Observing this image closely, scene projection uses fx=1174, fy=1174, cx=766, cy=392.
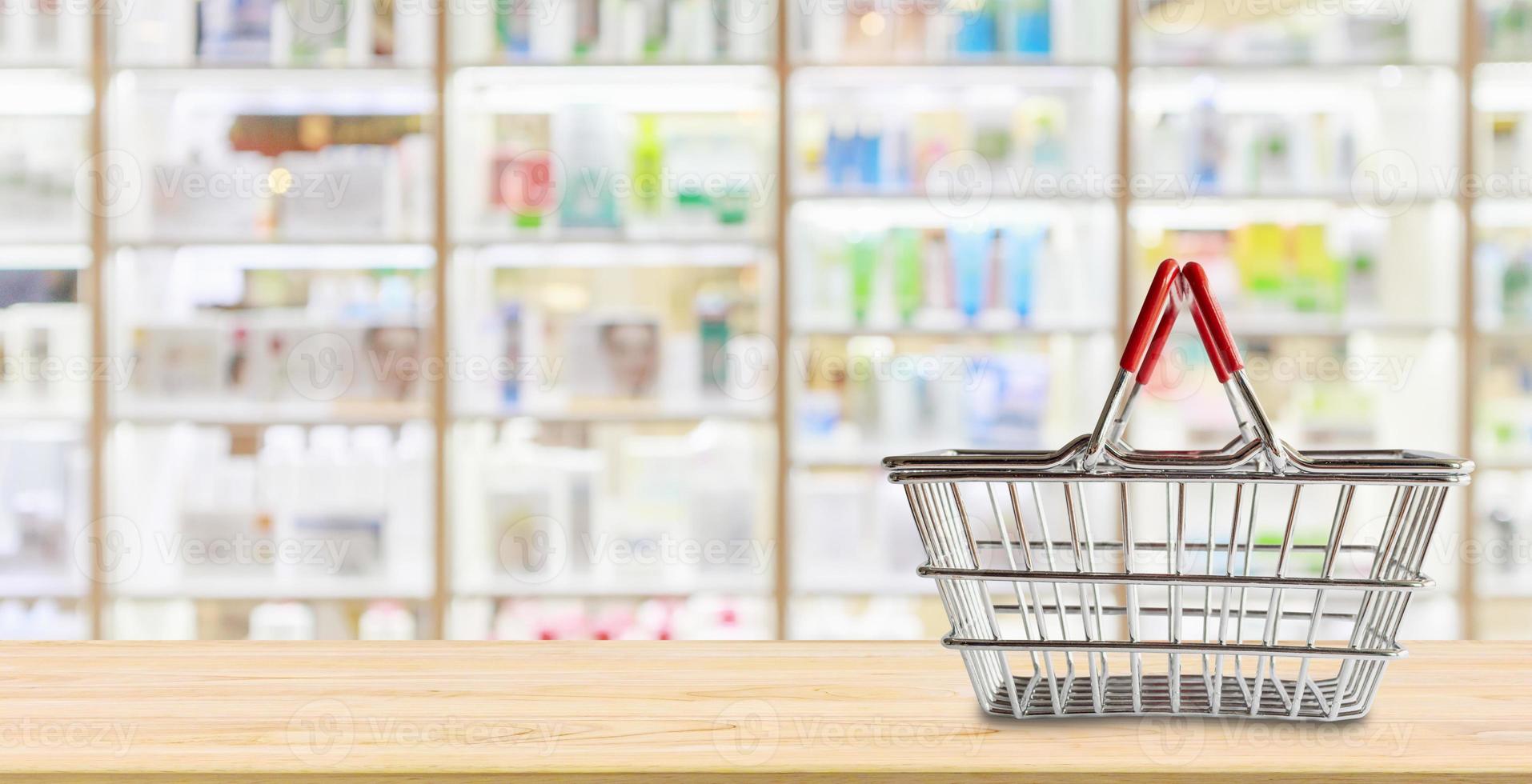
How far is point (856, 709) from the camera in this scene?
72cm

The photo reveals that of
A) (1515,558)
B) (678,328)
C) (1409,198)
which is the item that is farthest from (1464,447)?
(678,328)

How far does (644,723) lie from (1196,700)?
33cm

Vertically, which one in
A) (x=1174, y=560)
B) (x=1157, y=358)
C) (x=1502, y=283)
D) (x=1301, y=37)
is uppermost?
(x=1301, y=37)

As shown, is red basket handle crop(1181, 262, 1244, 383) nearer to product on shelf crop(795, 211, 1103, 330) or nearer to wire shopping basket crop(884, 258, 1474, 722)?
wire shopping basket crop(884, 258, 1474, 722)

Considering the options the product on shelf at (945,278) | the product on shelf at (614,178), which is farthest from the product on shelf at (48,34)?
the product on shelf at (945,278)

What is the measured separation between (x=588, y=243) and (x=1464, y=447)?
7.39 ft

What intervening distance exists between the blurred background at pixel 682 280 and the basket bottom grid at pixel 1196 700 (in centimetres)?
223

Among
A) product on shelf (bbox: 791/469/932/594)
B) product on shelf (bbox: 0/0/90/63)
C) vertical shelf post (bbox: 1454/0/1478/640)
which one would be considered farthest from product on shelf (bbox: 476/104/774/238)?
vertical shelf post (bbox: 1454/0/1478/640)

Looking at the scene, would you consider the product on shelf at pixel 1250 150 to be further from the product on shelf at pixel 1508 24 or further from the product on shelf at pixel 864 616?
the product on shelf at pixel 864 616

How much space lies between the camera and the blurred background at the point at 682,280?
294cm

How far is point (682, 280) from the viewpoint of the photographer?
310 cm

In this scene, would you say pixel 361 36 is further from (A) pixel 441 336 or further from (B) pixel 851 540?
(B) pixel 851 540

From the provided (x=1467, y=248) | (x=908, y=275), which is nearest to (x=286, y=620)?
(x=908, y=275)

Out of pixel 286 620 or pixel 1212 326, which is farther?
pixel 286 620
